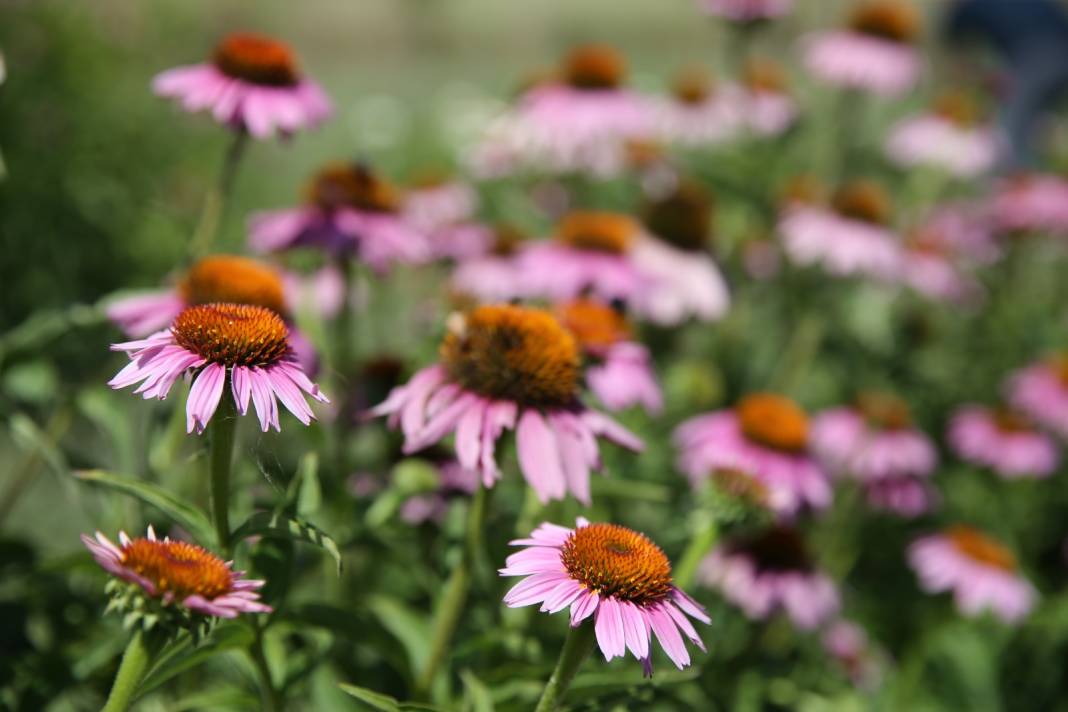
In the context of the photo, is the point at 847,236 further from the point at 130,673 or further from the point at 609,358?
the point at 130,673

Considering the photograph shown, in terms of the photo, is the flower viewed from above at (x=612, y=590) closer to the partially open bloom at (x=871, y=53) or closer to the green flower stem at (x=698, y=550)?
the green flower stem at (x=698, y=550)

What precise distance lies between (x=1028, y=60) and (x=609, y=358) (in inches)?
152

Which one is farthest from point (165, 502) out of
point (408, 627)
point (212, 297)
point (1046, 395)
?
point (1046, 395)

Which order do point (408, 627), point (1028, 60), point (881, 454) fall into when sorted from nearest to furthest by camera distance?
point (408, 627) → point (881, 454) → point (1028, 60)

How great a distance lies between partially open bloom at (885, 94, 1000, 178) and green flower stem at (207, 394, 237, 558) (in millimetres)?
2574

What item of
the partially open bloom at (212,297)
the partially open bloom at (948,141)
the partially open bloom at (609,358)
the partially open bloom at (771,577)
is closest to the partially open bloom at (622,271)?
the partially open bloom at (609,358)

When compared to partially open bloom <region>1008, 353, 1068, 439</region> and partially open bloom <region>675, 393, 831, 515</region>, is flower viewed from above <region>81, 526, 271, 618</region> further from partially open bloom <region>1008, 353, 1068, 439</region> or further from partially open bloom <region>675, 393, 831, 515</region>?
partially open bloom <region>1008, 353, 1068, 439</region>

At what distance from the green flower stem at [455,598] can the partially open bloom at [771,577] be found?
2.02ft

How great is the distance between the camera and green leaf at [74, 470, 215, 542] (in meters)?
0.91

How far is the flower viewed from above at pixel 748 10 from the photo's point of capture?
7.67 feet

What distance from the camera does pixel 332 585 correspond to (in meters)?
1.38

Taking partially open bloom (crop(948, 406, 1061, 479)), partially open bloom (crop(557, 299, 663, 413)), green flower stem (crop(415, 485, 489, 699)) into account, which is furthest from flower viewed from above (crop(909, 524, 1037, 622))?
green flower stem (crop(415, 485, 489, 699))

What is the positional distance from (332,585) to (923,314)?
205cm

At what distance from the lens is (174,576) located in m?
0.74
